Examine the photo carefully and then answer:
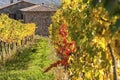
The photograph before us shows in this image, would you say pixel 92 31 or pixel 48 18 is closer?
pixel 92 31

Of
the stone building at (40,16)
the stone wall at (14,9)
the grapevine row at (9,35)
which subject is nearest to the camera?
the grapevine row at (9,35)

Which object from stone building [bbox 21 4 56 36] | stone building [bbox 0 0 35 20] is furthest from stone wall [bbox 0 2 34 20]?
stone building [bbox 21 4 56 36]

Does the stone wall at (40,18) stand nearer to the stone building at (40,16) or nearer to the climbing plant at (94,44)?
the stone building at (40,16)

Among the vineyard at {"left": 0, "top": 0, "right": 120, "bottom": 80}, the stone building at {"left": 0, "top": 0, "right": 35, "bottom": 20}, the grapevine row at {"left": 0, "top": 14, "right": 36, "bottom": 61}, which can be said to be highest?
the vineyard at {"left": 0, "top": 0, "right": 120, "bottom": 80}

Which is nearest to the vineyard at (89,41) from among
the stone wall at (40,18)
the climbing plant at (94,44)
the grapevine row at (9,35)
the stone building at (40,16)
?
the climbing plant at (94,44)

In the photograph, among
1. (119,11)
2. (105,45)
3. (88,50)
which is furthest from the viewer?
(88,50)

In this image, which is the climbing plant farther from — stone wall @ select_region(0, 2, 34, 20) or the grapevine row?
stone wall @ select_region(0, 2, 34, 20)

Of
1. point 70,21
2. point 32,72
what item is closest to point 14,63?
point 32,72

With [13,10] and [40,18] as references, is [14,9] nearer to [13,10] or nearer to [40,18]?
[13,10]

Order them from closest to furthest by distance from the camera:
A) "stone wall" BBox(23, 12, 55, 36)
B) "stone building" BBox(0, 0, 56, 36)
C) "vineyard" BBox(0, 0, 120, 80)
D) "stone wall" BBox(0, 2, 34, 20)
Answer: "vineyard" BBox(0, 0, 120, 80)
"stone building" BBox(0, 0, 56, 36)
"stone wall" BBox(23, 12, 55, 36)
"stone wall" BBox(0, 2, 34, 20)

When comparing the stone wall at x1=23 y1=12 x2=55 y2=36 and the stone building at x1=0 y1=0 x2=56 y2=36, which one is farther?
the stone wall at x1=23 y1=12 x2=55 y2=36

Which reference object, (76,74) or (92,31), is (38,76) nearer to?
(76,74)

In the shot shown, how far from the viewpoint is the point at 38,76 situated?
1792 centimetres

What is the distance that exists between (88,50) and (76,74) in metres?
2.44
